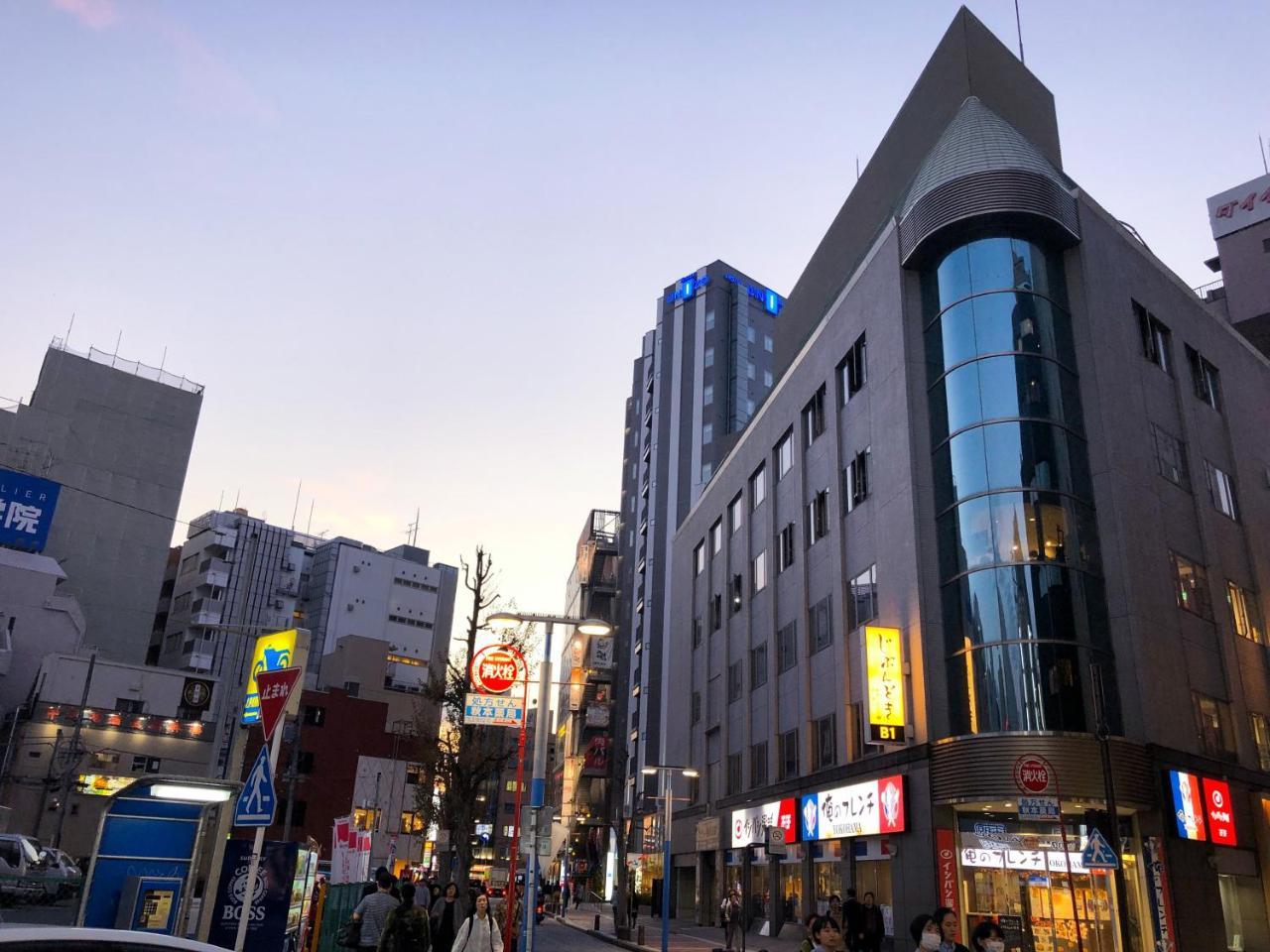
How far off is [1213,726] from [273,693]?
85.7 feet

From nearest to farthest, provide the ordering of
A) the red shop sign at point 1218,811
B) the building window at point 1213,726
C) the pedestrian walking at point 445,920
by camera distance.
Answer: the pedestrian walking at point 445,920
the red shop sign at point 1218,811
the building window at point 1213,726

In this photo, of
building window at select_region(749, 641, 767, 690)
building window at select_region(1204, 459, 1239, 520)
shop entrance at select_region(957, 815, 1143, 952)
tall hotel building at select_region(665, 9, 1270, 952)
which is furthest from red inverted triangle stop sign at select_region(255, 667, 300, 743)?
building window at select_region(749, 641, 767, 690)

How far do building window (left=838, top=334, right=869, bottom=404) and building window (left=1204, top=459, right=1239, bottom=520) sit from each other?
11.1 metres

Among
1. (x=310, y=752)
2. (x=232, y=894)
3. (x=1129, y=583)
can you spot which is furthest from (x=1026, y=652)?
(x=310, y=752)

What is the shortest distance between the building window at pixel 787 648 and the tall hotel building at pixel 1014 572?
0.69ft

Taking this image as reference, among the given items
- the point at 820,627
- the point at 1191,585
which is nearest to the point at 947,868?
the point at 820,627

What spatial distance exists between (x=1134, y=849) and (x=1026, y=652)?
5213mm

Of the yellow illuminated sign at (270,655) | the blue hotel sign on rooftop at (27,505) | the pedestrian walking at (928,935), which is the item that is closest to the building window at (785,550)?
the yellow illuminated sign at (270,655)

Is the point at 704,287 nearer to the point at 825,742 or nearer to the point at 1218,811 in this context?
the point at 825,742

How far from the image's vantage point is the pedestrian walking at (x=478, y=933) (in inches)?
530

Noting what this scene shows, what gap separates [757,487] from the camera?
144 feet

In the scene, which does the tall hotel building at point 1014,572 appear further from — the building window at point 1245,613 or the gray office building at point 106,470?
the gray office building at point 106,470

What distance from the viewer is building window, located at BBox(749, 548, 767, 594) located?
1625 inches

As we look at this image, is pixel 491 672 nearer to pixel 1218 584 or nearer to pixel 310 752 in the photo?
pixel 1218 584
